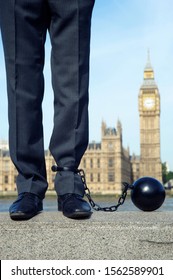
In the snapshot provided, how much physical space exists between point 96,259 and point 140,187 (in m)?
0.51

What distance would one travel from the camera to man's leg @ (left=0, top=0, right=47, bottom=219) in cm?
137

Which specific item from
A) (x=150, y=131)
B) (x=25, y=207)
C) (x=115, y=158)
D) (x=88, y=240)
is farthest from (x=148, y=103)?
(x=88, y=240)

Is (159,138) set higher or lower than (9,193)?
higher

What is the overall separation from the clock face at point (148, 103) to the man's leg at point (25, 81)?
50469 millimetres

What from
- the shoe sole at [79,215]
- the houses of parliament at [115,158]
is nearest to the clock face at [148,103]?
the houses of parliament at [115,158]

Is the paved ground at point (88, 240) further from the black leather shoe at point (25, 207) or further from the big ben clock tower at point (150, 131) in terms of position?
the big ben clock tower at point (150, 131)

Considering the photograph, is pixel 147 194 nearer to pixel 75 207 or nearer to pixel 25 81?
pixel 75 207

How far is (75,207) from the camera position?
1.27m

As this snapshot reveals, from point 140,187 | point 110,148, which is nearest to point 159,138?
point 110,148

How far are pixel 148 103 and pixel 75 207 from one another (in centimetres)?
5109

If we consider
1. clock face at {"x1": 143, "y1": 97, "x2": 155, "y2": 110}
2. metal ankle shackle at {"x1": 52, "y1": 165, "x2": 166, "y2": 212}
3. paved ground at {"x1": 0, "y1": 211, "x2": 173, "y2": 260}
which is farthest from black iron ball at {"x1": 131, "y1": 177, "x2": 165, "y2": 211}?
clock face at {"x1": 143, "y1": 97, "x2": 155, "y2": 110}

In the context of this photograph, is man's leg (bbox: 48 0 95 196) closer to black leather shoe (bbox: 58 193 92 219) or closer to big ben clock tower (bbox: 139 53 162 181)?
black leather shoe (bbox: 58 193 92 219)

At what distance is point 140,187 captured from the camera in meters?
1.60
